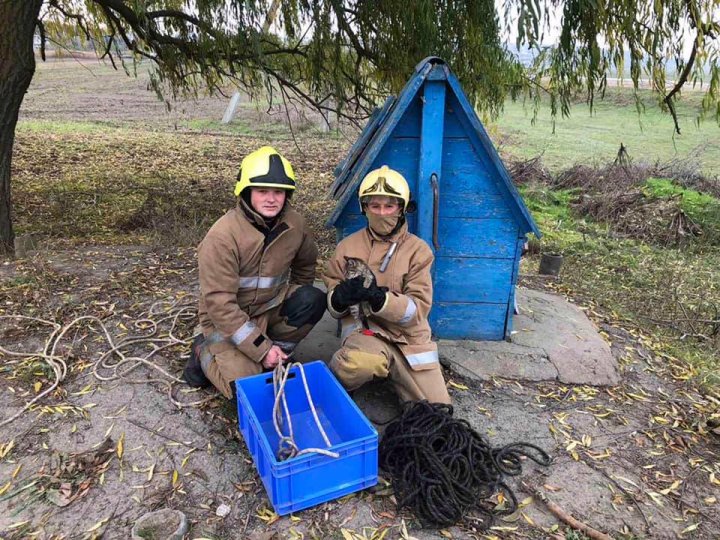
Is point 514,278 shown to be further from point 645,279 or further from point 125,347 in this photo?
point 645,279

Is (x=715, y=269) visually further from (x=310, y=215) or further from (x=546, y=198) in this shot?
(x=310, y=215)

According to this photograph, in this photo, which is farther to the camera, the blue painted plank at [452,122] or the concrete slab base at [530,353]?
the concrete slab base at [530,353]

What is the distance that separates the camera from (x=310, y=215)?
7078 millimetres

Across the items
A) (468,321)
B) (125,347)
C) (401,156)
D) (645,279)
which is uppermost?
(401,156)

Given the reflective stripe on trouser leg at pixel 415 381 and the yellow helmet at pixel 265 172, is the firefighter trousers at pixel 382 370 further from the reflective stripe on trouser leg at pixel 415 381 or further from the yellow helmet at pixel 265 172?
Answer: the yellow helmet at pixel 265 172

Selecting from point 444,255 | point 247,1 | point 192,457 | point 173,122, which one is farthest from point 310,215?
point 173,122

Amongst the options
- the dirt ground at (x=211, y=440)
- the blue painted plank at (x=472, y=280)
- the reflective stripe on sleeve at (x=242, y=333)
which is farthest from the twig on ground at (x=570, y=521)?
the reflective stripe on sleeve at (x=242, y=333)

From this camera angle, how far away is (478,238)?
11.2 ft

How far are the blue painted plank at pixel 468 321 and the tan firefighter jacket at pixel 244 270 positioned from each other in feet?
3.52

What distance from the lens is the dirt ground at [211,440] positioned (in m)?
2.28

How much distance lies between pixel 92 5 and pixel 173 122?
902 cm

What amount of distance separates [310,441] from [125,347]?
1540mm

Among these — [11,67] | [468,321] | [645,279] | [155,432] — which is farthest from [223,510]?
[645,279]

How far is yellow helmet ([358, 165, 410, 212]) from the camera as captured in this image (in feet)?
9.18
